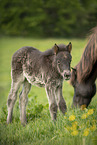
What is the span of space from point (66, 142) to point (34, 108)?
2.19 meters

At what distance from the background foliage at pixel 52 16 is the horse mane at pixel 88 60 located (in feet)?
1.14

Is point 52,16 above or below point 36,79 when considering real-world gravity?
above

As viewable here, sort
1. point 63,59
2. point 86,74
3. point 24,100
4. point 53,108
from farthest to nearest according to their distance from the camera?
point 86,74, point 24,100, point 53,108, point 63,59

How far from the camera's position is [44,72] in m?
3.55

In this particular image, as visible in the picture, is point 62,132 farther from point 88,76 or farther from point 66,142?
point 88,76

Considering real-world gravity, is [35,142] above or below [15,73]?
below

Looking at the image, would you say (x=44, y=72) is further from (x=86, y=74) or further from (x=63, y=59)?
(x=86, y=74)

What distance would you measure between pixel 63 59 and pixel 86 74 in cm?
132

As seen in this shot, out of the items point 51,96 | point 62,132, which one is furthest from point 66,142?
point 51,96

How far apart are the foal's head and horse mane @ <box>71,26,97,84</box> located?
110 cm

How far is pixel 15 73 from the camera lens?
4.06m

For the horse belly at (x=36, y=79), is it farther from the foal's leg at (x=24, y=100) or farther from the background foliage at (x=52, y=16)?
the background foliage at (x=52, y=16)

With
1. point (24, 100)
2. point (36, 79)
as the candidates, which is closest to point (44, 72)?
point (36, 79)

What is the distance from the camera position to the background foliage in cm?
534
